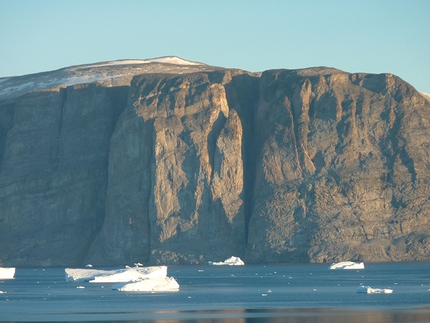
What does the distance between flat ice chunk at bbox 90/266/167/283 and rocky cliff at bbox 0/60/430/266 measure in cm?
3443

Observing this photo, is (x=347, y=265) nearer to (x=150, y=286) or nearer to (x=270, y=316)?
(x=150, y=286)

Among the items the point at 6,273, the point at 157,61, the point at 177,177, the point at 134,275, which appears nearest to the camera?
the point at 134,275

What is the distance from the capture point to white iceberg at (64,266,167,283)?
87.8m

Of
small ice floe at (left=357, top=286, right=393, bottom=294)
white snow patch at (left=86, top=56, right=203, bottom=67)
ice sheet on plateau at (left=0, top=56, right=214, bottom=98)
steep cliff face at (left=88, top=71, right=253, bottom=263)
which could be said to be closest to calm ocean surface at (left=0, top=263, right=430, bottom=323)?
small ice floe at (left=357, top=286, right=393, bottom=294)

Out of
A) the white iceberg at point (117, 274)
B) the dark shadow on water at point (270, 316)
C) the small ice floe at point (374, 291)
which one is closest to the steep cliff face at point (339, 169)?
the white iceberg at point (117, 274)

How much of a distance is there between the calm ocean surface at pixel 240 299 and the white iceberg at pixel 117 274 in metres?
1.39

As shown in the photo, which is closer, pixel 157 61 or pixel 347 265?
pixel 347 265

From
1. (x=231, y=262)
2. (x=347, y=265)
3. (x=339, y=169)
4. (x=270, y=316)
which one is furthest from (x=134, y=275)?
(x=339, y=169)

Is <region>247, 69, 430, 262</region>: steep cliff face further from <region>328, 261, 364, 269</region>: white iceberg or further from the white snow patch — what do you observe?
the white snow patch

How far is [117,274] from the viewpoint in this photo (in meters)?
91.0

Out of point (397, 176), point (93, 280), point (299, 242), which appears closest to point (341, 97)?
point (397, 176)

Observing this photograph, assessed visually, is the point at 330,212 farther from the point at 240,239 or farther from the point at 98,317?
the point at 98,317

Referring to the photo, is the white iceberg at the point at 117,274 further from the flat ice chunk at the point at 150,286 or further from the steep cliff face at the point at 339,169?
the steep cliff face at the point at 339,169

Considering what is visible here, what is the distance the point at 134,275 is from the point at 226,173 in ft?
145
